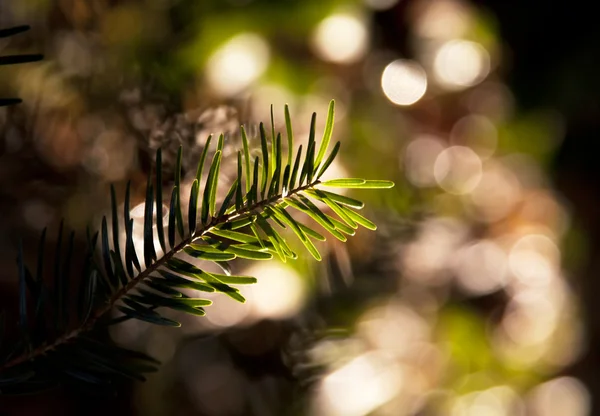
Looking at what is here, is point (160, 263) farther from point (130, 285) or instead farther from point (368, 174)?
point (368, 174)

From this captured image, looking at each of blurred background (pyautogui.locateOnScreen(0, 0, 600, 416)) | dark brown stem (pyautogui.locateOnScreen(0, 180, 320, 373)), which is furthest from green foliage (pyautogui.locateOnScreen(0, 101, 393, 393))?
blurred background (pyautogui.locateOnScreen(0, 0, 600, 416))

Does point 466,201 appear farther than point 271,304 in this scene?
Yes

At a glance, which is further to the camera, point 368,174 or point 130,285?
point 368,174

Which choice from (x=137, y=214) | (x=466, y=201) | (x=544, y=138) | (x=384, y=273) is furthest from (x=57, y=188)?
(x=544, y=138)

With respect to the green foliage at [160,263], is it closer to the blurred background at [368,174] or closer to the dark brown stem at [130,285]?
the dark brown stem at [130,285]

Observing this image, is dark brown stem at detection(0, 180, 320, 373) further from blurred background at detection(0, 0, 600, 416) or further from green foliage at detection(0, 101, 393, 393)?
blurred background at detection(0, 0, 600, 416)

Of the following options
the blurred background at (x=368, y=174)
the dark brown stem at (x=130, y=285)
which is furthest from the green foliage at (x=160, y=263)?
the blurred background at (x=368, y=174)

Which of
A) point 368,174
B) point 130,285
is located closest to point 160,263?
point 130,285

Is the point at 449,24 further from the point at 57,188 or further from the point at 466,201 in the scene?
the point at 57,188
